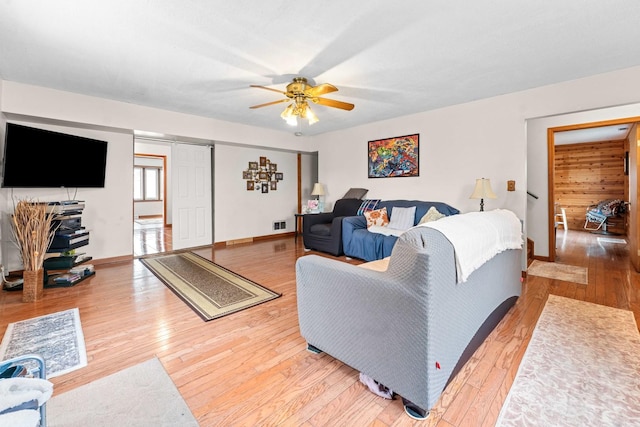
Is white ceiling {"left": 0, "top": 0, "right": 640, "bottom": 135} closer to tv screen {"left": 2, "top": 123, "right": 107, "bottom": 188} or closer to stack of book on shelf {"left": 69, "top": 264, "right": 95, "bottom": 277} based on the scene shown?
tv screen {"left": 2, "top": 123, "right": 107, "bottom": 188}

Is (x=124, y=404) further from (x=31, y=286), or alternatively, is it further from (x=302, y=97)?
(x=302, y=97)

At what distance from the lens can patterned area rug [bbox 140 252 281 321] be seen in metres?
2.66

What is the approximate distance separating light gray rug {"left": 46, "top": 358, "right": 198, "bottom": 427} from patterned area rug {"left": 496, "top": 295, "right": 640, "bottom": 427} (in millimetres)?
1610

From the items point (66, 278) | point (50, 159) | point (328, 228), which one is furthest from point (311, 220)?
point (50, 159)

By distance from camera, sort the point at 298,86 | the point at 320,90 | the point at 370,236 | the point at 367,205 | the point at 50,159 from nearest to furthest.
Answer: the point at 320,90 → the point at 298,86 → the point at 50,159 → the point at 370,236 → the point at 367,205

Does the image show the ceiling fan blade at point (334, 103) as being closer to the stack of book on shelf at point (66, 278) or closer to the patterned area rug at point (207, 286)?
the patterned area rug at point (207, 286)

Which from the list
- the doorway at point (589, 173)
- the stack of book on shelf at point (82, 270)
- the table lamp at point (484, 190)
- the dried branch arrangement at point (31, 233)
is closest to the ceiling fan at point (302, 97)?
the table lamp at point (484, 190)

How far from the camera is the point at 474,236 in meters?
1.60

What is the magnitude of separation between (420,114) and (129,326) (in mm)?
4663

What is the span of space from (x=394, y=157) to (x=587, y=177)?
19.5 ft

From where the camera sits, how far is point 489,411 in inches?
54.9

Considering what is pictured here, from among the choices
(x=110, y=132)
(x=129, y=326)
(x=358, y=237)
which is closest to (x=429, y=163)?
(x=358, y=237)

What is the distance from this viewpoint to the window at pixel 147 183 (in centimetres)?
946

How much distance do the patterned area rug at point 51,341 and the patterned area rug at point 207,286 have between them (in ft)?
2.75
